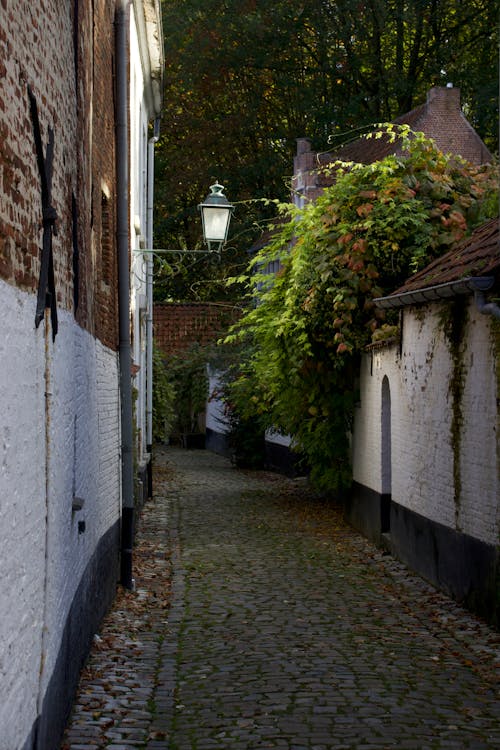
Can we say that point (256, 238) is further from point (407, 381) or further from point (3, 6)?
point (3, 6)

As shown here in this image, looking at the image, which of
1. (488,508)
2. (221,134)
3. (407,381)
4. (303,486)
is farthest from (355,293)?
(221,134)

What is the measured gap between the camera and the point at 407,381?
1320 cm

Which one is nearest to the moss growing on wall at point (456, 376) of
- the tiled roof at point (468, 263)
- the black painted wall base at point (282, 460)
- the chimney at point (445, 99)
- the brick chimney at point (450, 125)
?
the tiled roof at point (468, 263)

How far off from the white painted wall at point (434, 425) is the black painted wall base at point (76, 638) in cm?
Result: 321

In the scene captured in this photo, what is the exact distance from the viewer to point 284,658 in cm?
829

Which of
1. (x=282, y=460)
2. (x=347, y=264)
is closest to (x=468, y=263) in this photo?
(x=347, y=264)

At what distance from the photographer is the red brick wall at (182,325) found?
38.6m

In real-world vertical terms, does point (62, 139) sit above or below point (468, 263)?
above

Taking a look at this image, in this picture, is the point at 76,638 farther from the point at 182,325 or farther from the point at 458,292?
the point at 182,325

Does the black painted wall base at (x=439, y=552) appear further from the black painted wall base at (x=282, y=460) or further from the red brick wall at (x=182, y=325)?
the red brick wall at (x=182, y=325)

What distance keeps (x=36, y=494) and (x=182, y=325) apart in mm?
33648

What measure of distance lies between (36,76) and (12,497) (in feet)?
7.07

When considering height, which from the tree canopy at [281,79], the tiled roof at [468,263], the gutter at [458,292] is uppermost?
the tree canopy at [281,79]

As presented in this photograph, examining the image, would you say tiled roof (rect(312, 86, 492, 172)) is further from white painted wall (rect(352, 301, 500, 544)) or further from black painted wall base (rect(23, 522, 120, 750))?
black painted wall base (rect(23, 522, 120, 750))
